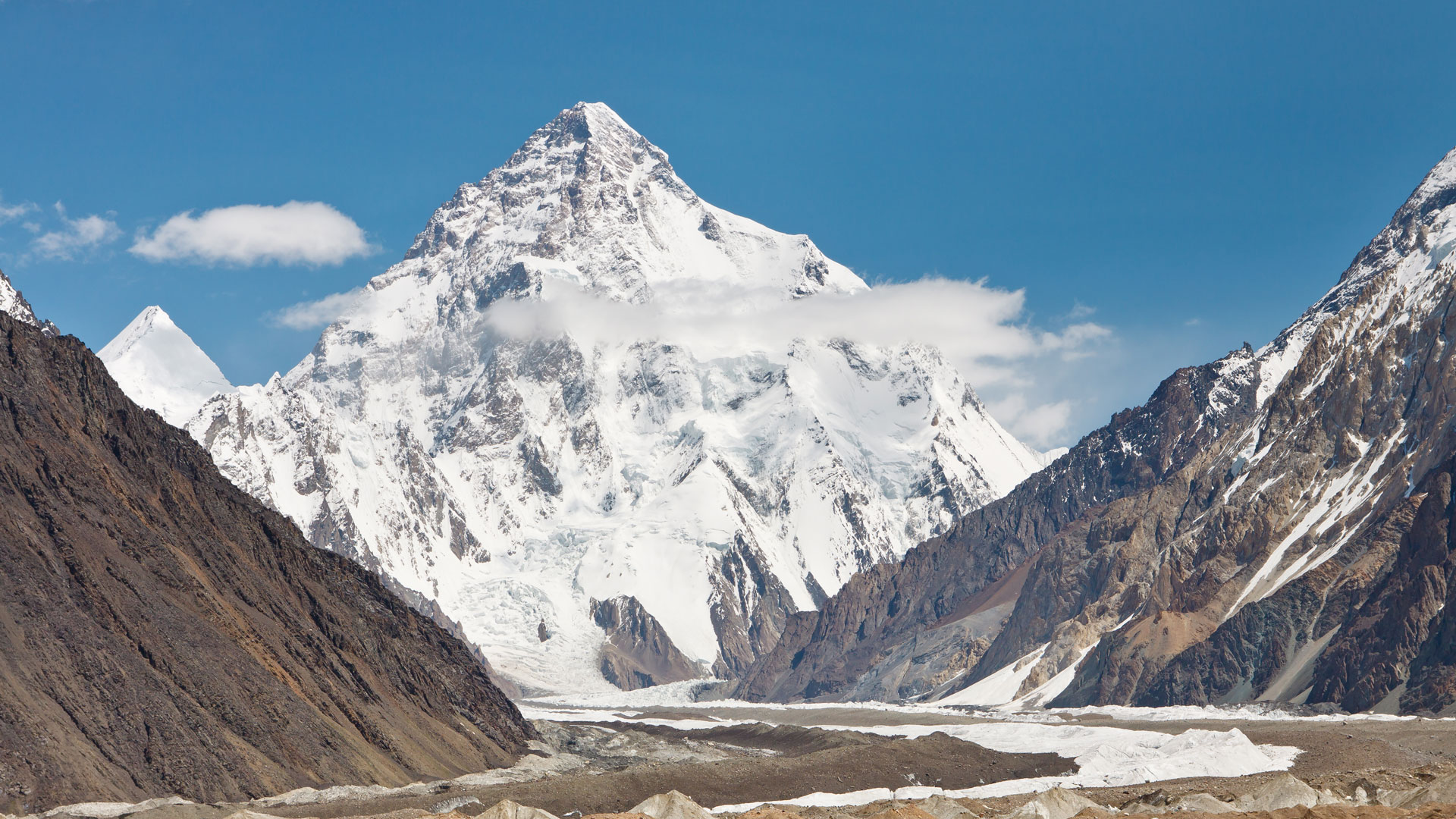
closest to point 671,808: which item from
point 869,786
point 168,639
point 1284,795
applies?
point 1284,795

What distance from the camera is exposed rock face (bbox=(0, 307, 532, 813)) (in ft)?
300

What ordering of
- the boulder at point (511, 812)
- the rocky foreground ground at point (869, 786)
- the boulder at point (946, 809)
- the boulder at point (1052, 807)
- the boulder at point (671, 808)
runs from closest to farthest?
1. the boulder at point (511, 812)
2. the boulder at point (671, 808)
3. the rocky foreground ground at point (869, 786)
4. the boulder at point (1052, 807)
5. the boulder at point (946, 809)

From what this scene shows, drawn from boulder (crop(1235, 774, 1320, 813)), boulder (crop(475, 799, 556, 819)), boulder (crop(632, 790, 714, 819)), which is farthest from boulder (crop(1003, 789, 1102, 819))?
boulder (crop(475, 799, 556, 819))

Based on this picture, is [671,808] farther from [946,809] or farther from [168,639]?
[168,639]

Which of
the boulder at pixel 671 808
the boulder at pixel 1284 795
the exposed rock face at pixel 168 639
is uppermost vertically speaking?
the exposed rock face at pixel 168 639

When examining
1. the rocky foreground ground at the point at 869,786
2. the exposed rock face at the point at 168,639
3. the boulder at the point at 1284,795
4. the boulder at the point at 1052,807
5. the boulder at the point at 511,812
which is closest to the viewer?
the boulder at the point at 511,812

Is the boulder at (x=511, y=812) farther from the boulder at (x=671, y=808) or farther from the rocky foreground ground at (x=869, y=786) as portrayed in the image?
the boulder at (x=671, y=808)

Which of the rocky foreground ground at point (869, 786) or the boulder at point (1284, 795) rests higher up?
the rocky foreground ground at point (869, 786)

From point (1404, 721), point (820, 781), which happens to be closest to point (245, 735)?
point (820, 781)

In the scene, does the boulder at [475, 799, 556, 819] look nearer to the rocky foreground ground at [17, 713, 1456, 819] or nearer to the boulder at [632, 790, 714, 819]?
the rocky foreground ground at [17, 713, 1456, 819]

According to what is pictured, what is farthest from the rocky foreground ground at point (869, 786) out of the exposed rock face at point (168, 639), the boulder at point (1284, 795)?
the exposed rock face at point (168, 639)

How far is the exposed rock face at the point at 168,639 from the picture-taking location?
300ft

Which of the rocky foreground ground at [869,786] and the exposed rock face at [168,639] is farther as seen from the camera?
the exposed rock face at [168,639]

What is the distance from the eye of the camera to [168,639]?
343ft
